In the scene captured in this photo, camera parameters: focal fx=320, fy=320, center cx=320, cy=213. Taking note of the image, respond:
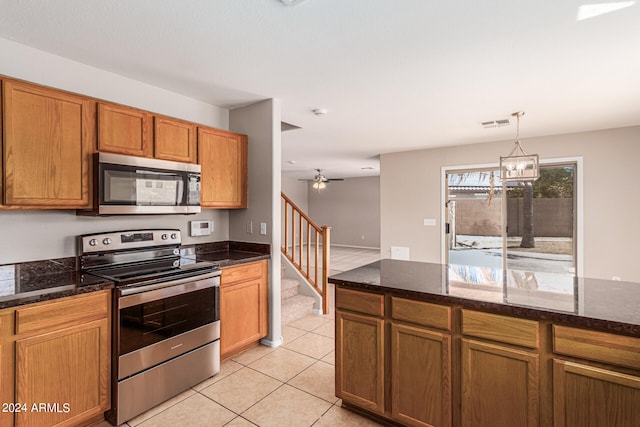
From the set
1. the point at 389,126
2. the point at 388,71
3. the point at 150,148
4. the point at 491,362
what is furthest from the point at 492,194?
the point at 150,148

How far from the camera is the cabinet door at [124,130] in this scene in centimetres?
234

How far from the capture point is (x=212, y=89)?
2939 mm

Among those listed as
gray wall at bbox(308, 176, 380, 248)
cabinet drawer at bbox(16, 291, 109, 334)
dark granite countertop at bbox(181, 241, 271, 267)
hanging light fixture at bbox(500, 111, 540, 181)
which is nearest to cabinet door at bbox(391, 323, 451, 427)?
dark granite countertop at bbox(181, 241, 271, 267)

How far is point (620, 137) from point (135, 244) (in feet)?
20.0

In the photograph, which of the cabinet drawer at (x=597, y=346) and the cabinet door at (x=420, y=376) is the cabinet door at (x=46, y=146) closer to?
the cabinet door at (x=420, y=376)

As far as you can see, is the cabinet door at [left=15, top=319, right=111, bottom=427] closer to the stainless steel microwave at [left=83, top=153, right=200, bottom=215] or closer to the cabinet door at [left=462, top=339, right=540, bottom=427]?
the stainless steel microwave at [left=83, top=153, right=200, bottom=215]

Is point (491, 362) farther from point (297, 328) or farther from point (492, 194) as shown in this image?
point (492, 194)

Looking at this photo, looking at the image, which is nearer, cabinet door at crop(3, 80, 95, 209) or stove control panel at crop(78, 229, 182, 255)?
cabinet door at crop(3, 80, 95, 209)

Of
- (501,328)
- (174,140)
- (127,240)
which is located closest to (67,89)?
(174,140)

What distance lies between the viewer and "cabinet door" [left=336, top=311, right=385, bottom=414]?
1.99 metres

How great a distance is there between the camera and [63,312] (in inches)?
73.3

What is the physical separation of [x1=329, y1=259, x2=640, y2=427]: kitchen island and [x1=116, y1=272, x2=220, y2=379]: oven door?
1.11 metres

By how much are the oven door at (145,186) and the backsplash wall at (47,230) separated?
32 cm

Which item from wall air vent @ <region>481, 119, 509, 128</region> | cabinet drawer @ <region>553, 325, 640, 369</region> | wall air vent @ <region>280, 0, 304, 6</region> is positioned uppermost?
wall air vent @ <region>481, 119, 509, 128</region>
